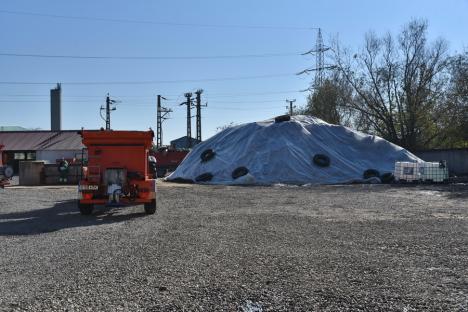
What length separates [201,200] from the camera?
21.0 meters

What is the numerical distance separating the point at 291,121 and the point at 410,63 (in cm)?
1952

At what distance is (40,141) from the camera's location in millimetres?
62094

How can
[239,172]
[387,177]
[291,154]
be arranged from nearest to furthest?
1. [387,177]
2. [239,172]
3. [291,154]

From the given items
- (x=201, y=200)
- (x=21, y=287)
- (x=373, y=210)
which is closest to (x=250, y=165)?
(x=201, y=200)

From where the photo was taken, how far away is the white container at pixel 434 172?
3161cm

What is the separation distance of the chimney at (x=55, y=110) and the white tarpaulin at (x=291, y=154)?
52.6 meters

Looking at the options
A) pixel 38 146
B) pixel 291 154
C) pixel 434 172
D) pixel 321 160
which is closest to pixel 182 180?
pixel 291 154

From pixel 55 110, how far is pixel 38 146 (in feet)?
89.5

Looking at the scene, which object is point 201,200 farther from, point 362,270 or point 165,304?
point 165,304

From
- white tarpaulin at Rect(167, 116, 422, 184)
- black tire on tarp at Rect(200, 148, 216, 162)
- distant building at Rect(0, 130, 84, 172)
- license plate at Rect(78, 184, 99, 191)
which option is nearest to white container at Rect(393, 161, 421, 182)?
white tarpaulin at Rect(167, 116, 422, 184)

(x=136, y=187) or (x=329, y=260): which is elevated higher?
(x=136, y=187)

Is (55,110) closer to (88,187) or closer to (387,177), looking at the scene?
(387,177)

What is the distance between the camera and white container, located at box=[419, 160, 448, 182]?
31.6 metres

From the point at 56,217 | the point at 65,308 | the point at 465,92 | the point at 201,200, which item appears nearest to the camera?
the point at 65,308
